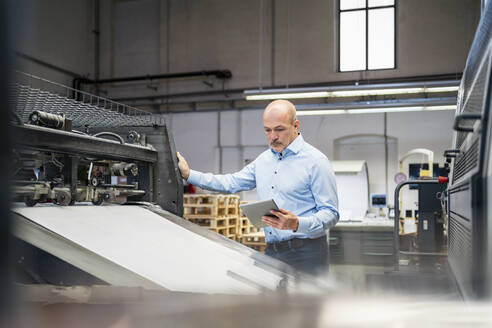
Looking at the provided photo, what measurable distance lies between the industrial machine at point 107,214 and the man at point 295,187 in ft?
0.98

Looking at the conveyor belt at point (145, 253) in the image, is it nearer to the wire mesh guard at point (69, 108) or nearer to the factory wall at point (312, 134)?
the wire mesh guard at point (69, 108)

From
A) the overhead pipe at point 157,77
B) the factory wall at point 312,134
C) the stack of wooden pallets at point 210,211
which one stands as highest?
the overhead pipe at point 157,77

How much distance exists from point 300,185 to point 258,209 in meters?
0.48

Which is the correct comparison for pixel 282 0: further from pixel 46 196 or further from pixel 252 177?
pixel 46 196

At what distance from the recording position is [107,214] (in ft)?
6.28

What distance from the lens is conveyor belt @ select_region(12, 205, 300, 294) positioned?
1.19 meters

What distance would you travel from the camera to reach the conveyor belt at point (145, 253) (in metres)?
1.19

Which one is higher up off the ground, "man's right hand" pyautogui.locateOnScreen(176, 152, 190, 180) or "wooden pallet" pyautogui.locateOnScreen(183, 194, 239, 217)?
"man's right hand" pyautogui.locateOnScreen(176, 152, 190, 180)

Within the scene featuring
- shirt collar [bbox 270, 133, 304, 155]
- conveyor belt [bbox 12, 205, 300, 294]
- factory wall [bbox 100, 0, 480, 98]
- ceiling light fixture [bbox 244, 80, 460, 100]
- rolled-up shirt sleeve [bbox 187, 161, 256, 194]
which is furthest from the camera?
factory wall [bbox 100, 0, 480, 98]

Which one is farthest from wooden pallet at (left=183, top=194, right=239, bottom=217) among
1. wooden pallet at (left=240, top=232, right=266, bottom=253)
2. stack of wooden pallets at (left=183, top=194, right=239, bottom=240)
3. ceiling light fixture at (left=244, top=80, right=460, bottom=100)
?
ceiling light fixture at (left=244, top=80, right=460, bottom=100)

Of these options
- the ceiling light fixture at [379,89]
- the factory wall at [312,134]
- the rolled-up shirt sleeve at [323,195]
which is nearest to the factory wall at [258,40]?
the factory wall at [312,134]

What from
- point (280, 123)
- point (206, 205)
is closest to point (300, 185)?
point (280, 123)

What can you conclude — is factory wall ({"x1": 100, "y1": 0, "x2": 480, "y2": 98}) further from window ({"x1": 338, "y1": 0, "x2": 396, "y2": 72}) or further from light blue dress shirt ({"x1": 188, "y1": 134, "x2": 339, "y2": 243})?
light blue dress shirt ({"x1": 188, "y1": 134, "x2": 339, "y2": 243})

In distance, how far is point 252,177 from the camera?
284 cm
